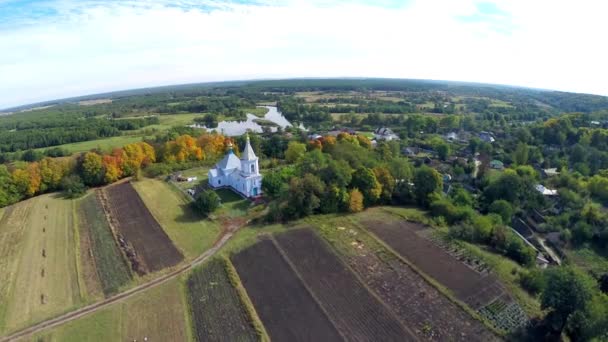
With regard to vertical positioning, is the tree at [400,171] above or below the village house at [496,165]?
above

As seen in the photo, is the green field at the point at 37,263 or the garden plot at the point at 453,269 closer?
the garden plot at the point at 453,269

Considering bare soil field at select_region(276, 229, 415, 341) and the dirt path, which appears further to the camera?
the dirt path

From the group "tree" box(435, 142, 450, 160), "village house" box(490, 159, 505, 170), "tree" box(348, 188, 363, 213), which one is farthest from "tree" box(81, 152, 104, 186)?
"village house" box(490, 159, 505, 170)

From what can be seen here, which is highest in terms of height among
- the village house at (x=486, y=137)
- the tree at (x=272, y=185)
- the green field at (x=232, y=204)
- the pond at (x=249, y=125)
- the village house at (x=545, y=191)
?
the pond at (x=249, y=125)

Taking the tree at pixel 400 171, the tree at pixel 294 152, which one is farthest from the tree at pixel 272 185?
the tree at pixel 294 152

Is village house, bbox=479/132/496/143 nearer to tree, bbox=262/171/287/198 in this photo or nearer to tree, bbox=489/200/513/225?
tree, bbox=489/200/513/225

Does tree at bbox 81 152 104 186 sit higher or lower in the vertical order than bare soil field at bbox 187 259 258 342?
higher

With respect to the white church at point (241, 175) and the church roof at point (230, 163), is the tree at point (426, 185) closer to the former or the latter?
the white church at point (241, 175)
